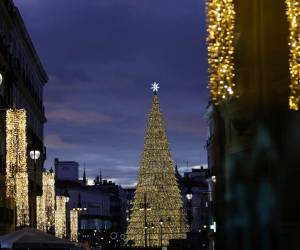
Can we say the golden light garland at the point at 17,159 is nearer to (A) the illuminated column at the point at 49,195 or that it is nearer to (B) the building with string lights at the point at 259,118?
(A) the illuminated column at the point at 49,195

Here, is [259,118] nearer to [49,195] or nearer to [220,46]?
[220,46]

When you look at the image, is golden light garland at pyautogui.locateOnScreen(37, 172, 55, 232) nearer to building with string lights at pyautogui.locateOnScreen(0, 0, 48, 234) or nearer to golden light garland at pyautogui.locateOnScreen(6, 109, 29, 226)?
building with string lights at pyautogui.locateOnScreen(0, 0, 48, 234)

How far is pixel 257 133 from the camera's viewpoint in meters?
13.0

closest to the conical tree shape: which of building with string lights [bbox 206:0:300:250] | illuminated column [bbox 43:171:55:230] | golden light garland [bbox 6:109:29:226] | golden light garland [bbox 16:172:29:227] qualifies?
illuminated column [bbox 43:171:55:230]

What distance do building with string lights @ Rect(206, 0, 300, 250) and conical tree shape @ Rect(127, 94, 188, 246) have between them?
8517 centimetres

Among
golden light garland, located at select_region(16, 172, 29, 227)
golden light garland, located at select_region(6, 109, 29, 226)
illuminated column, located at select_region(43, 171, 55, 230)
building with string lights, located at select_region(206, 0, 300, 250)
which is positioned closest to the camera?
building with string lights, located at select_region(206, 0, 300, 250)

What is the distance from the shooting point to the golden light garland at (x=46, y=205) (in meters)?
60.6

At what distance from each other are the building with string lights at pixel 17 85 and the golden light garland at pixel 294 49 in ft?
103

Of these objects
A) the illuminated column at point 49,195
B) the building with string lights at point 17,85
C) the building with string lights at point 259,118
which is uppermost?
the building with string lights at point 17,85

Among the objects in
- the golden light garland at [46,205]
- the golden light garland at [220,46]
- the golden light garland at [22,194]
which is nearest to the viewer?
the golden light garland at [220,46]

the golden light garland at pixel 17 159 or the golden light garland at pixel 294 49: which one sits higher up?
the golden light garland at pixel 17 159

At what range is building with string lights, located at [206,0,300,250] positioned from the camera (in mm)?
12789

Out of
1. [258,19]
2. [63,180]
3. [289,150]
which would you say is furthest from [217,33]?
[63,180]

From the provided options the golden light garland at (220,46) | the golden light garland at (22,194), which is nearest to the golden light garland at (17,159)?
the golden light garland at (22,194)
